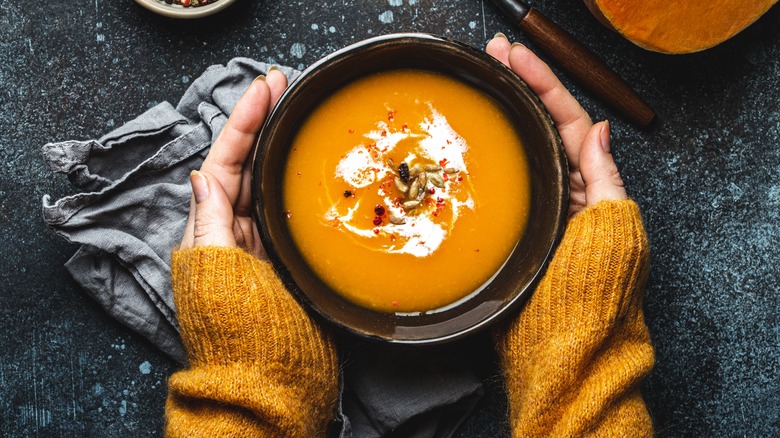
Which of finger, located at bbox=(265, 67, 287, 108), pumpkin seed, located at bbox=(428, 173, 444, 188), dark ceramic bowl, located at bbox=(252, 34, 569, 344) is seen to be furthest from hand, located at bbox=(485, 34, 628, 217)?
finger, located at bbox=(265, 67, 287, 108)

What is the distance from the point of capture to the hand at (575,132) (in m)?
1.39

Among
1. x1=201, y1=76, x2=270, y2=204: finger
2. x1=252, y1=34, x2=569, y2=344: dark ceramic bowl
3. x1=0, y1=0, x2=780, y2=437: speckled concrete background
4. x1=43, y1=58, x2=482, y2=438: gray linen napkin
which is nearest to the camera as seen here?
x1=252, y1=34, x2=569, y2=344: dark ceramic bowl

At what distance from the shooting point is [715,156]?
160 centimetres

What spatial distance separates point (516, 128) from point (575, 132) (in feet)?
0.62

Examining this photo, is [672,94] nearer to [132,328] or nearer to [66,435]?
[132,328]

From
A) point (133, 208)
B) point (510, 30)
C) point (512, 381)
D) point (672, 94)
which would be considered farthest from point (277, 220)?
point (672, 94)

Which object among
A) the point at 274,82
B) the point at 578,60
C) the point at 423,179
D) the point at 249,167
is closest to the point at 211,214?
the point at 249,167

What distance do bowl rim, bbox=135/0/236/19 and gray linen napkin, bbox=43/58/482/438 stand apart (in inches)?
4.7

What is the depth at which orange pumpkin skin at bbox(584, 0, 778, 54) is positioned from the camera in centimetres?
140

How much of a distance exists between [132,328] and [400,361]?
0.60m

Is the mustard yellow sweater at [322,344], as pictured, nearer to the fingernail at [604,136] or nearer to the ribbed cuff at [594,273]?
the ribbed cuff at [594,273]

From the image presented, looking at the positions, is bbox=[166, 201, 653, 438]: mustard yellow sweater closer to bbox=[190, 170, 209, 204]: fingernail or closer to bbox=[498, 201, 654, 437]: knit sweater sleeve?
bbox=[498, 201, 654, 437]: knit sweater sleeve

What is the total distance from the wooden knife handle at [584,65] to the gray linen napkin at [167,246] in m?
0.56

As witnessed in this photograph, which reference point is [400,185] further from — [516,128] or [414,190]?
[516,128]
